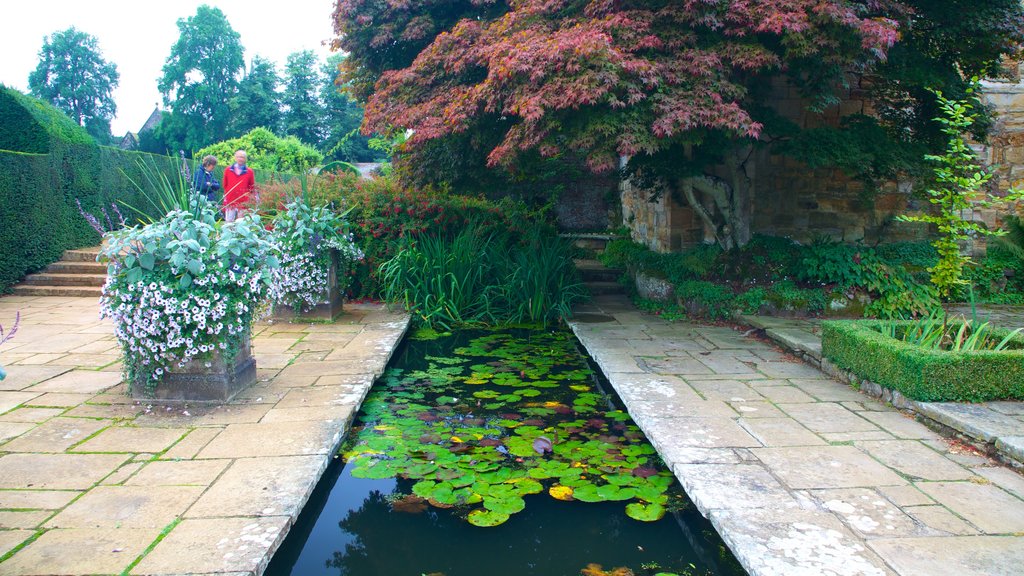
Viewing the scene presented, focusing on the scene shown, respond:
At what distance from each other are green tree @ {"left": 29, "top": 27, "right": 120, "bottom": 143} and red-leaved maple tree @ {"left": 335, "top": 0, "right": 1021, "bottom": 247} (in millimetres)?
39917

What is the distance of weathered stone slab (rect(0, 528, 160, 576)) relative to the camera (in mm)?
1977

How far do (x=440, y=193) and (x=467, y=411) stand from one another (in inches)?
167

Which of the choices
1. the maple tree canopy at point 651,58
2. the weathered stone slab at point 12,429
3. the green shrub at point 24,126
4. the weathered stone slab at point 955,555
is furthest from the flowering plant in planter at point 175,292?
the green shrub at point 24,126

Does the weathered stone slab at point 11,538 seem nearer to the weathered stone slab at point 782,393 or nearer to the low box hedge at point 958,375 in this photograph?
the weathered stone slab at point 782,393

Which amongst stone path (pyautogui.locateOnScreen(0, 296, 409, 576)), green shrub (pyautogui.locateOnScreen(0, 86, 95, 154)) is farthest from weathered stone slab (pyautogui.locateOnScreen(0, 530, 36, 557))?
green shrub (pyautogui.locateOnScreen(0, 86, 95, 154))

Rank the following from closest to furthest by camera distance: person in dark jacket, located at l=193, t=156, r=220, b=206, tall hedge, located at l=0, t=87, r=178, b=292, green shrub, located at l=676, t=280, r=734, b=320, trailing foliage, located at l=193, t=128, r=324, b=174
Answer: green shrub, located at l=676, t=280, r=734, b=320, person in dark jacket, located at l=193, t=156, r=220, b=206, tall hedge, located at l=0, t=87, r=178, b=292, trailing foliage, located at l=193, t=128, r=324, b=174

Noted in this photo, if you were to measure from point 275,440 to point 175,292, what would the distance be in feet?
3.14

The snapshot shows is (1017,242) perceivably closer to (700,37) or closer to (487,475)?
(700,37)

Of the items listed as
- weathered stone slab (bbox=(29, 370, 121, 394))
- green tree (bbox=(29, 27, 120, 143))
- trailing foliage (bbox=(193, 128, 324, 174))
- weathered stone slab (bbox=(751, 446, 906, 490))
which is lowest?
weathered stone slab (bbox=(751, 446, 906, 490))

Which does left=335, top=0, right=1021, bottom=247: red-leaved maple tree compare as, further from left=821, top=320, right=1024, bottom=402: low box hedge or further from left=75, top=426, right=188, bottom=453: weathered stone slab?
left=75, top=426, right=188, bottom=453: weathered stone slab

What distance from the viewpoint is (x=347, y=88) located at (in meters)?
7.43

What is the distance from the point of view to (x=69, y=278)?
7.62 meters

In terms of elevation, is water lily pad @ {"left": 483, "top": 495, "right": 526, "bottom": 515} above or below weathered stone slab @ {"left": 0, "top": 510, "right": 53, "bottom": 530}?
below

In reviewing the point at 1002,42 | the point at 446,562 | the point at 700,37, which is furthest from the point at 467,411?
the point at 1002,42
